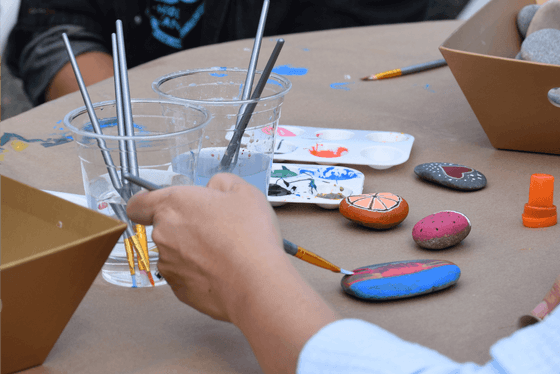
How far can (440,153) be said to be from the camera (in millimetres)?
724

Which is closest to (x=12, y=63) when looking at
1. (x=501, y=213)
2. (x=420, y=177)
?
(x=420, y=177)

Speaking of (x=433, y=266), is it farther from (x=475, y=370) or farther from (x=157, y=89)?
(x=157, y=89)

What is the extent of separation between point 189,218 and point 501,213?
13.9 inches

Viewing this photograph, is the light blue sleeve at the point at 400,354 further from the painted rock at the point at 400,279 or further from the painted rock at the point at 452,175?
the painted rock at the point at 452,175

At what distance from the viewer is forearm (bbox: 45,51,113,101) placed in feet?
4.08

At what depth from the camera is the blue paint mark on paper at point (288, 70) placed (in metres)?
1.02

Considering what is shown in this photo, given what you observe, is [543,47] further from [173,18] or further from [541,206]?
[173,18]

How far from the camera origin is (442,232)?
50cm

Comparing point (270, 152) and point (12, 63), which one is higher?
point (270, 152)

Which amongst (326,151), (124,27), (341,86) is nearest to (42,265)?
(326,151)

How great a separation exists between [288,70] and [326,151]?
383mm

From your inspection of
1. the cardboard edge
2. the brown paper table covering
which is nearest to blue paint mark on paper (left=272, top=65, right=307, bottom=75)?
the brown paper table covering

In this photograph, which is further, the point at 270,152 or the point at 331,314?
the point at 270,152

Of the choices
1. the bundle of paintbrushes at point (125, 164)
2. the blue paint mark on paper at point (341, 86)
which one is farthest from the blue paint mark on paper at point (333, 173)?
the blue paint mark on paper at point (341, 86)
